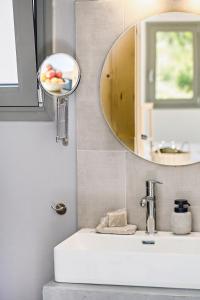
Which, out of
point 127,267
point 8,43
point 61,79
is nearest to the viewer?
point 127,267

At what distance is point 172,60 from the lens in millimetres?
2496

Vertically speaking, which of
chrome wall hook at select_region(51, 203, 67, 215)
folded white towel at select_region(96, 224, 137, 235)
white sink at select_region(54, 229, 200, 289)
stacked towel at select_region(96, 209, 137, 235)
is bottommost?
white sink at select_region(54, 229, 200, 289)

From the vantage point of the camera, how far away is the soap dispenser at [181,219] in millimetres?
2459

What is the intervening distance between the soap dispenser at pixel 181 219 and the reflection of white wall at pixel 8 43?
916 millimetres

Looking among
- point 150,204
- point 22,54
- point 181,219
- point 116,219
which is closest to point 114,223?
point 116,219

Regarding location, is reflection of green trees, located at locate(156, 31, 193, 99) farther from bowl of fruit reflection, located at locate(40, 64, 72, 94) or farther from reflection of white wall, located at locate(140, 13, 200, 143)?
bowl of fruit reflection, located at locate(40, 64, 72, 94)

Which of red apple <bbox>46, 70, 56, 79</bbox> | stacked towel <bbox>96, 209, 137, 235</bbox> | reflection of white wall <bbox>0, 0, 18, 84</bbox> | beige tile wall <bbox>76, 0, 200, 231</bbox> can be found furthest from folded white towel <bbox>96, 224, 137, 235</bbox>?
reflection of white wall <bbox>0, 0, 18, 84</bbox>

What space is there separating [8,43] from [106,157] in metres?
0.67

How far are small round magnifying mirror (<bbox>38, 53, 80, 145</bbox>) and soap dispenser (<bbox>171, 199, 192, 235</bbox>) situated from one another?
569mm

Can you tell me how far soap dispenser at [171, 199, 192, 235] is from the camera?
246 cm

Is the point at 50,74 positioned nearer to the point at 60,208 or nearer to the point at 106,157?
the point at 106,157

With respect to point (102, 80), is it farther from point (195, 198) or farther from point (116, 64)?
point (195, 198)

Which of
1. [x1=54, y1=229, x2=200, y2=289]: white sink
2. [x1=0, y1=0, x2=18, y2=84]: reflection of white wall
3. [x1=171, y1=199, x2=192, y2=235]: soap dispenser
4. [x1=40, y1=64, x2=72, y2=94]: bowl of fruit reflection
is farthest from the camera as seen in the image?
[x1=0, y1=0, x2=18, y2=84]: reflection of white wall

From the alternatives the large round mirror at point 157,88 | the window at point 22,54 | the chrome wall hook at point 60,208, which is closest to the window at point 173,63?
the large round mirror at point 157,88
